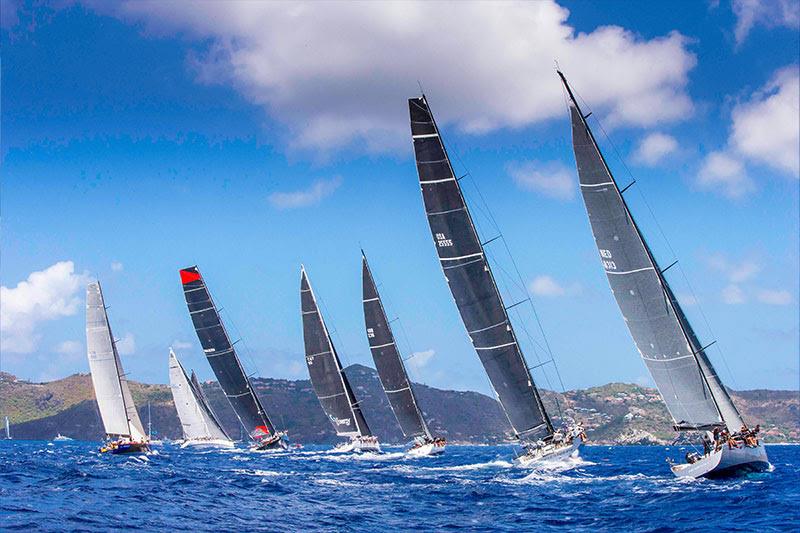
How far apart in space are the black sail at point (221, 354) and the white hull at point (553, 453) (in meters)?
40.6

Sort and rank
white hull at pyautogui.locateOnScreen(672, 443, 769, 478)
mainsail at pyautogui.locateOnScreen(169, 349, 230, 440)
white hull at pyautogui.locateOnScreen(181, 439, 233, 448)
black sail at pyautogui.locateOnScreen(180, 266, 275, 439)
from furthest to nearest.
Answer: mainsail at pyautogui.locateOnScreen(169, 349, 230, 440)
white hull at pyautogui.locateOnScreen(181, 439, 233, 448)
black sail at pyautogui.locateOnScreen(180, 266, 275, 439)
white hull at pyautogui.locateOnScreen(672, 443, 769, 478)

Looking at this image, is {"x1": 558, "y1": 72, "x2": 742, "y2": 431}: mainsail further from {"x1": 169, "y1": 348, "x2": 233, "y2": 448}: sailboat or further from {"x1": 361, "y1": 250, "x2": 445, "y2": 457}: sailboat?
{"x1": 169, "y1": 348, "x2": 233, "y2": 448}: sailboat

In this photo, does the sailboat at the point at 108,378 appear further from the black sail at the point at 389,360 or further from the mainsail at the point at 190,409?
the mainsail at the point at 190,409

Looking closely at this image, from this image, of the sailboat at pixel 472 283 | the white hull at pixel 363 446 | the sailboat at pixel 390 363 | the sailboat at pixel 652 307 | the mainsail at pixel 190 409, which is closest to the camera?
the sailboat at pixel 652 307

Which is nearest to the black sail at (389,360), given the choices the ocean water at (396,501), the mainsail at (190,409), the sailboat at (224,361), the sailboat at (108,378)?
the sailboat at (224,361)

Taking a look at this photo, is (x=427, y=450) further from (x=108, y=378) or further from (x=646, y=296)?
(x=646, y=296)

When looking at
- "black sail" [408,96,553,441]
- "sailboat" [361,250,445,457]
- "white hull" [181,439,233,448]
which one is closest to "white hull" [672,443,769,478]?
"black sail" [408,96,553,441]

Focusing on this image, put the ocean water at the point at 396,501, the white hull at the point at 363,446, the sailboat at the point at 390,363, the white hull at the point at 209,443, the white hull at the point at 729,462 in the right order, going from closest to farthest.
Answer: the ocean water at the point at 396,501 → the white hull at the point at 729,462 → the sailboat at the point at 390,363 → the white hull at the point at 363,446 → the white hull at the point at 209,443

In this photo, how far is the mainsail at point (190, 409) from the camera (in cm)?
9325

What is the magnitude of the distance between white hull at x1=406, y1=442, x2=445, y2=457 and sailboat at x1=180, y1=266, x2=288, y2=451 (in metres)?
19.2

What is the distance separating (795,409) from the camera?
172m

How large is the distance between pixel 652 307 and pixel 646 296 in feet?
1.81

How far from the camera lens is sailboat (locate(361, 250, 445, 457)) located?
65.9 m

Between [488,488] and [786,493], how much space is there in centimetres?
1222
